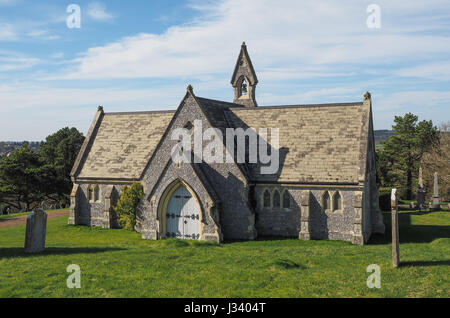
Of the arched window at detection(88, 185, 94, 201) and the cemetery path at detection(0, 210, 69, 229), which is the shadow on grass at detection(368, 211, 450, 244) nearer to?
the arched window at detection(88, 185, 94, 201)

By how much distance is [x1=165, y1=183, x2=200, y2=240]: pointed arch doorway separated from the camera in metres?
26.6

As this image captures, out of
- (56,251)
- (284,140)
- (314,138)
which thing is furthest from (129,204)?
(314,138)

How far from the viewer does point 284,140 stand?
1137 inches

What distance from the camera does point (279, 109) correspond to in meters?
30.7

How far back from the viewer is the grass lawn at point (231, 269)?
14.5 meters

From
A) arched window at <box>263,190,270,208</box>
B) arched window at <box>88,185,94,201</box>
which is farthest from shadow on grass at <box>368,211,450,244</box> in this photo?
arched window at <box>88,185,94,201</box>

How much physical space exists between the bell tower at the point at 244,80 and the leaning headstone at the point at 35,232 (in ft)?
77.5

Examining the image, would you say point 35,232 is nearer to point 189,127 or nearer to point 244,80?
point 189,127

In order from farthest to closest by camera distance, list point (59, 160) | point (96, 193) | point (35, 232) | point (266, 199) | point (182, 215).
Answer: point (59, 160) → point (96, 193) → point (266, 199) → point (182, 215) → point (35, 232)

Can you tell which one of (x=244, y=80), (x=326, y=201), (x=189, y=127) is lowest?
(x=326, y=201)

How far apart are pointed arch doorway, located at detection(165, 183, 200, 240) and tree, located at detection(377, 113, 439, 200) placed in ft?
120

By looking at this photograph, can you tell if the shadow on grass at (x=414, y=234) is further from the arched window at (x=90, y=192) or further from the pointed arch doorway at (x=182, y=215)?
the arched window at (x=90, y=192)

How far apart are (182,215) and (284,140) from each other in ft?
29.4

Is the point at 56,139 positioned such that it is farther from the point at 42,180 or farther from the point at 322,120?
the point at 322,120
